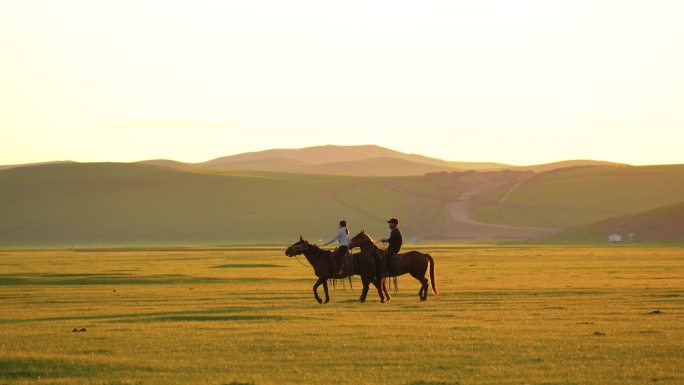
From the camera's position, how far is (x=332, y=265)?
3319 centimetres

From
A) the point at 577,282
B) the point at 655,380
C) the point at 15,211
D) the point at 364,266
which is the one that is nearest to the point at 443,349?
the point at 655,380

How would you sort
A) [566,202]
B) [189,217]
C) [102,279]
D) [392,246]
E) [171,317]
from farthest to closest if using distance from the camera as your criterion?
[566,202] → [189,217] → [102,279] → [392,246] → [171,317]

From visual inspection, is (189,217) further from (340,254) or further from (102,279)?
(340,254)

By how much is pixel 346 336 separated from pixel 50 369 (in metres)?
6.74

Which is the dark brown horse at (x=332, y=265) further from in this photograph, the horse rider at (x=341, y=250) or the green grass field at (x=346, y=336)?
the green grass field at (x=346, y=336)

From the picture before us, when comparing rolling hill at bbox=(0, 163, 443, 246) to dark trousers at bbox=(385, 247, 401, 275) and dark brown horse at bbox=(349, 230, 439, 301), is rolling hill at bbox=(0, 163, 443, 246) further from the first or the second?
dark trousers at bbox=(385, 247, 401, 275)

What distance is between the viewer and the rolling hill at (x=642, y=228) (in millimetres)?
129375

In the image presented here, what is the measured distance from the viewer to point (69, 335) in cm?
2336

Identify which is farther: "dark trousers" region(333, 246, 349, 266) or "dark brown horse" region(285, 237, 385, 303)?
"dark trousers" region(333, 246, 349, 266)

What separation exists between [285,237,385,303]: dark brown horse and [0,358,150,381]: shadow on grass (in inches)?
556

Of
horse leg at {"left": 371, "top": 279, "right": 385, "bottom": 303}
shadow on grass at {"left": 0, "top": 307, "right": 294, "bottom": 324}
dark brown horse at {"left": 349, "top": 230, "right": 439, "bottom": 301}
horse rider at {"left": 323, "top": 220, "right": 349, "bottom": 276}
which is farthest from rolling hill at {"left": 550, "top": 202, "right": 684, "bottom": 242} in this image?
→ shadow on grass at {"left": 0, "top": 307, "right": 294, "bottom": 324}

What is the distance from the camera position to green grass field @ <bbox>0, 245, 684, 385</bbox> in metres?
17.8

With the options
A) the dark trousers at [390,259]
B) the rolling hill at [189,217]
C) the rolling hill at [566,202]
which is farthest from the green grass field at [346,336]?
the rolling hill at [566,202]

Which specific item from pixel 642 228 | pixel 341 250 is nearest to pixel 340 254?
pixel 341 250
